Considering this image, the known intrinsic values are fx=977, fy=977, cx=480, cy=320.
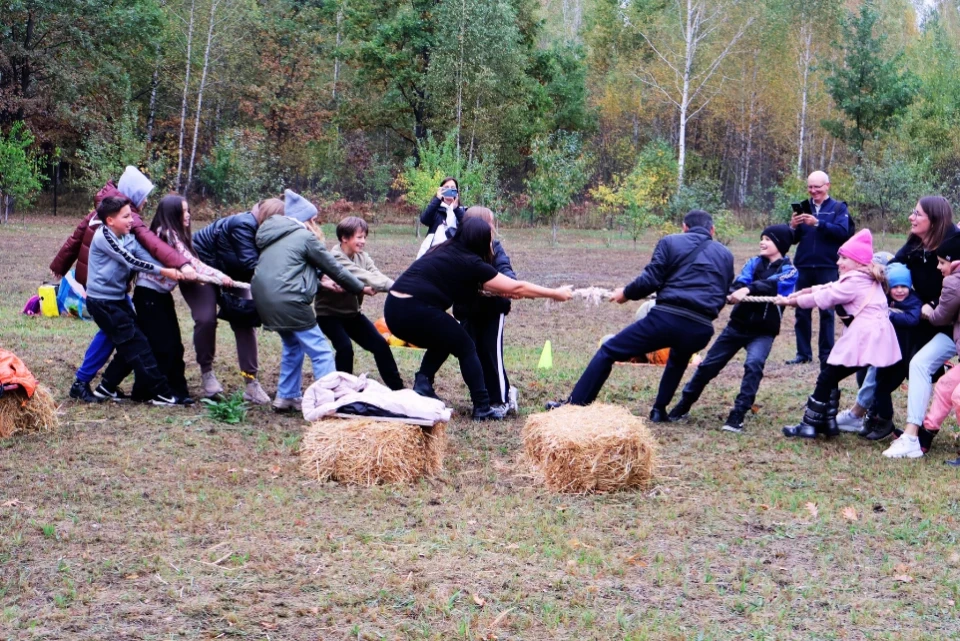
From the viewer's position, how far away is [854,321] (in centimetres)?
798

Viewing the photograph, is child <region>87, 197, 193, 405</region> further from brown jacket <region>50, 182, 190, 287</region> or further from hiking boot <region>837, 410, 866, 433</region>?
hiking boot <region>837, 410, 866, 433</region>

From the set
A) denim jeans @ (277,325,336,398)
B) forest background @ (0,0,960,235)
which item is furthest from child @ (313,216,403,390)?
forest background @ (0,0,960,235)

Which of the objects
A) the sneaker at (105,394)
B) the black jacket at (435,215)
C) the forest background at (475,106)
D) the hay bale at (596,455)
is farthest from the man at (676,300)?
the forest background at (475,106)

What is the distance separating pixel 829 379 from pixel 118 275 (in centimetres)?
601

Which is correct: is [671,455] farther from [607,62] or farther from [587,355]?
[607,62]

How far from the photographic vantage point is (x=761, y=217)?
42.7m

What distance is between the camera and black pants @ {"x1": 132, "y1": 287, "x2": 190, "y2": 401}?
8.48 m

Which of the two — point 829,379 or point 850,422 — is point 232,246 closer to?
point 829,379

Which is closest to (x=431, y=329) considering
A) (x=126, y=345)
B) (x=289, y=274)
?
(x=289, y=274)

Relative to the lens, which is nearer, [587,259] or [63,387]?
[63,387]

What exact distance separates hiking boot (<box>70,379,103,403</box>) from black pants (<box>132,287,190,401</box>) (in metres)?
0.36

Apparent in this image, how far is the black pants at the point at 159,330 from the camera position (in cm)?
848

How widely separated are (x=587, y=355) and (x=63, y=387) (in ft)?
19.9

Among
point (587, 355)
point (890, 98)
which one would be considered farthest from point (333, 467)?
point (890, 98)
